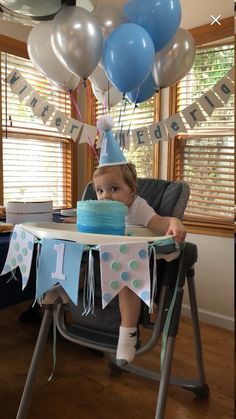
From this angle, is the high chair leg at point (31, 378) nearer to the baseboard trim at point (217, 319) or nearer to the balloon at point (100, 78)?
the balloon at point (100, 78)

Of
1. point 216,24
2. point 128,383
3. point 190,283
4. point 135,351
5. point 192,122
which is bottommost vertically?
point 128,383

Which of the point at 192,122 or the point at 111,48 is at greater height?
the point at 111,48

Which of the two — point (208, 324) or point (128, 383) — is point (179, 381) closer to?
point (128, 383)

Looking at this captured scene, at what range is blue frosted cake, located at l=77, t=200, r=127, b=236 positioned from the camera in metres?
1.04

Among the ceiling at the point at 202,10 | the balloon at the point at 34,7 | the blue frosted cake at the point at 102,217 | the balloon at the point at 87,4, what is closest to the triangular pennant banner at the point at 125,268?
the blue frosted cake at the point at 102,217

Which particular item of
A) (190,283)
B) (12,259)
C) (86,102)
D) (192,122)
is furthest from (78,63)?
(86,102)

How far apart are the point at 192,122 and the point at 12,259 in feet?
3.59

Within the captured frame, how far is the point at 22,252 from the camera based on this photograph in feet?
3.57

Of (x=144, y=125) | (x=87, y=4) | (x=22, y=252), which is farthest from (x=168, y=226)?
(x=144, y=125)

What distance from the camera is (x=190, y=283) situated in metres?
1.43

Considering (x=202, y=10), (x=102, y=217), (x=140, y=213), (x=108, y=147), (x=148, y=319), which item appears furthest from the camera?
(x=202, y=10)

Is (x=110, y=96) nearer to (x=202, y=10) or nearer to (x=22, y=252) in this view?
(x=202, y=10)

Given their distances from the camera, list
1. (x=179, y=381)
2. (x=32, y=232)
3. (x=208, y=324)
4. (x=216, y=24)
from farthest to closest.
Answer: (x=208, y=324) < (x=216, y=24) < (x=179, y=381) < (x=32, y=232)

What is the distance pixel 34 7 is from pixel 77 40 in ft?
1.31
